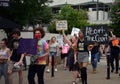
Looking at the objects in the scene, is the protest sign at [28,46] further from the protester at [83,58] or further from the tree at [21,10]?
the tree at [21,10]

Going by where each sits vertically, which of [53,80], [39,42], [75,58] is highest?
[39,42]

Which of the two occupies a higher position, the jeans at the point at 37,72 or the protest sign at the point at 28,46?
the protest sign at the point at 28,46

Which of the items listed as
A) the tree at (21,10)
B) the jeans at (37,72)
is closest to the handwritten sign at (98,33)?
the tree at (21,10)

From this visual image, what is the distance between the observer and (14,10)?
1777cm

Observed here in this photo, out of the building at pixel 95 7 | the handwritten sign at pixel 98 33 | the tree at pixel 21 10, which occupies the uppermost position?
the tree at pixel 21 10

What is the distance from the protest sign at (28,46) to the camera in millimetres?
9883

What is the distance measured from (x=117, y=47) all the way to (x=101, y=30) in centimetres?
210

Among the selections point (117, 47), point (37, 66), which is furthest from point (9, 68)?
point (117, 47)

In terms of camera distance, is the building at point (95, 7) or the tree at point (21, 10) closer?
the tree at point (21, 10)

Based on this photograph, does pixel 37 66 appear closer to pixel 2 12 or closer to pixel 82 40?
pixel 82 40

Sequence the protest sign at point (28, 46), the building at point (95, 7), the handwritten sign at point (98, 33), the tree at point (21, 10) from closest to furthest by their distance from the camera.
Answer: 1. the protest sign at point (28, 46)
2. the handwritten sign at point (98, 33)
3. the tree at point (21, 10)
4. the building at point (95, 7)

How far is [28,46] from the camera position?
1006 cm

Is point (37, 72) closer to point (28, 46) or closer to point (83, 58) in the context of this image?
point (28, 46)

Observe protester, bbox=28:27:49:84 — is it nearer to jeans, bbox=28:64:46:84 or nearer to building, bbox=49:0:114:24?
jeans, bbox=28:64:46:84
